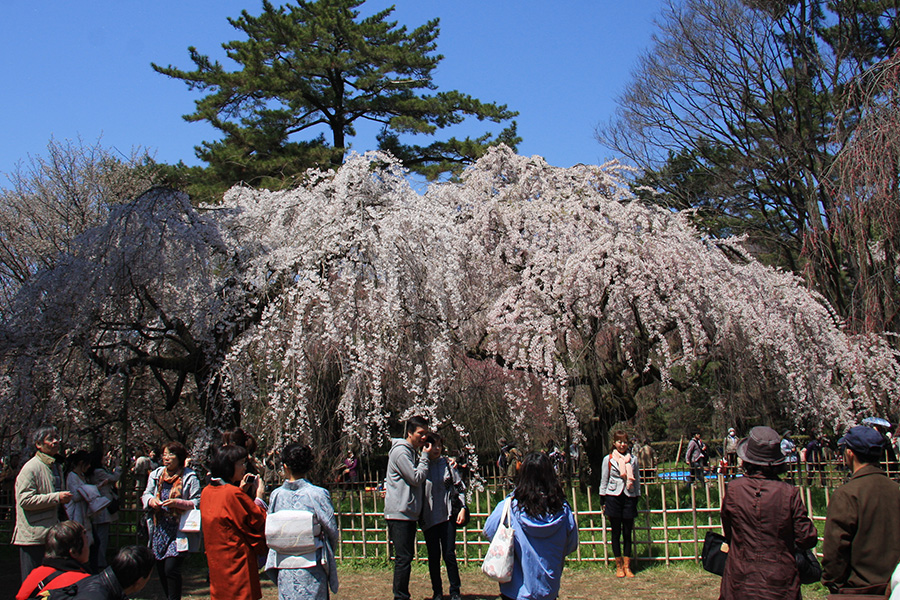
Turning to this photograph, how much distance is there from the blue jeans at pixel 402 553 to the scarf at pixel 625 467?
1.87m

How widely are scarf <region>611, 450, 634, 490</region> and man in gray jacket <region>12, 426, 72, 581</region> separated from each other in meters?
3.98

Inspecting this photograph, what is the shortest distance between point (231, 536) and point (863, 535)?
2.82 m

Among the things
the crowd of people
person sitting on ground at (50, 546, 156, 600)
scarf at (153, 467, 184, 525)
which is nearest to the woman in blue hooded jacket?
the crowd of people

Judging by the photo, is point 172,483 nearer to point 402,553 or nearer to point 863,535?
point 402,553

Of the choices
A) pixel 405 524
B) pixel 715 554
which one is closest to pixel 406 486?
pixel 405 524

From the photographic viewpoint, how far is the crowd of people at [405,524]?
269 cm

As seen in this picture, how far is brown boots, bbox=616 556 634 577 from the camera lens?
5422 mm

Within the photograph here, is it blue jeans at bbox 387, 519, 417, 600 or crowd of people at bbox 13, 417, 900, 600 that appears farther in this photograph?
blue jeans at bbox 387, 519, 417, 600

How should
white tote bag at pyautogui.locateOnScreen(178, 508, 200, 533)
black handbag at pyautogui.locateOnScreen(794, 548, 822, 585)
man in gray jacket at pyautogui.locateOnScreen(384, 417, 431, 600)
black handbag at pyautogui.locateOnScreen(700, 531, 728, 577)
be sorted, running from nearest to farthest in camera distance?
black handbag at pyautogui.locateOnScreen(794, 548, 822, 585)
black handbag at pyautogui.locateOnScreen(700, 531, 728, 577)
white tote bag at pyautogui.locateOnScreen(178, 508, 200, 533)
man in gray jacket at pyautogui.locateOnScreen(384, 417, 431, 600)

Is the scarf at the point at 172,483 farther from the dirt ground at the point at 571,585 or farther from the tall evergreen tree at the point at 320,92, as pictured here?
the tall evergreen tree at the point at 320,92

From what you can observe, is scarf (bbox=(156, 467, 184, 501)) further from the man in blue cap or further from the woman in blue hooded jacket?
the man in blue cap

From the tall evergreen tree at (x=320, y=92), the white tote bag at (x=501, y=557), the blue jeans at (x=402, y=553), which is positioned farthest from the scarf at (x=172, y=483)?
the tall evergreen tree at (x=320, y=92)

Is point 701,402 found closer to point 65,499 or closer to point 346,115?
point 346,115

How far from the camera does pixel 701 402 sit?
57.8ft
